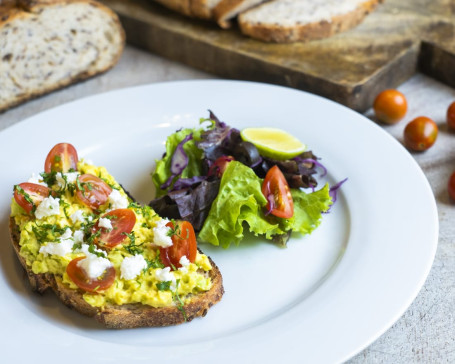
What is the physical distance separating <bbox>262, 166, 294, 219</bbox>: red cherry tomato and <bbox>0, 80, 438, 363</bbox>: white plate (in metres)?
0.21

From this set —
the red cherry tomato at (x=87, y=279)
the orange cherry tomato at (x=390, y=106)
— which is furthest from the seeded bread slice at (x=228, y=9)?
the red cherry tomato at (x=87, y=279)

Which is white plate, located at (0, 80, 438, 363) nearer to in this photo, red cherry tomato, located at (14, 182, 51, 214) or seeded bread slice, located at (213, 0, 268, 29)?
red cherry tomato, located at (14, 182, 51, 214)

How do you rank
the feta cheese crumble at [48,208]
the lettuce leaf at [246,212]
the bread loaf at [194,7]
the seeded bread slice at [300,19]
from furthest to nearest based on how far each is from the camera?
1. the bread loaf at [194,7]
2. the seeded bread slice at [300,19]
3. the lettuce leaf at [246,212]
4. the feta cheese crumble at [48,208]

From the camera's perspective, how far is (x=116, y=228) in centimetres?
303

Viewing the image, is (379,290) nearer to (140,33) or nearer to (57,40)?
(57,40)

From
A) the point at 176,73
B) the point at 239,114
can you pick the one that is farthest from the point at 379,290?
the point at 176,73

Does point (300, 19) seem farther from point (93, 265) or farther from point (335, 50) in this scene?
point (93, 265)

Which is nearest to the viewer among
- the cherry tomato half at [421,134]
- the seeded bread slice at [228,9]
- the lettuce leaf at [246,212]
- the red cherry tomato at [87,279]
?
Result: the red cherry tomato at [87,279]

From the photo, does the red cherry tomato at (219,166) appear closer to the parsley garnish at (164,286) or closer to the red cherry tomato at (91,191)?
the red cherry tomato at (91,191)

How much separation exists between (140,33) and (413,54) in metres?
2.69

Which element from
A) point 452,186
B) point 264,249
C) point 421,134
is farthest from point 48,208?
point 421,134

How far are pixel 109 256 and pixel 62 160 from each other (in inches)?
37.6

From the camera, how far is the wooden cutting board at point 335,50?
195 inches

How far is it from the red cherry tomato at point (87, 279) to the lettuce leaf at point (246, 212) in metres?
0.77
